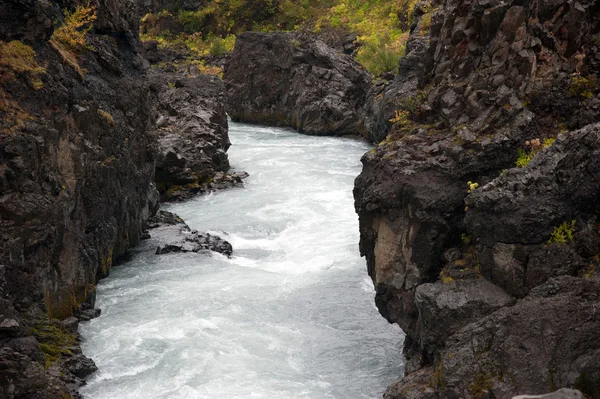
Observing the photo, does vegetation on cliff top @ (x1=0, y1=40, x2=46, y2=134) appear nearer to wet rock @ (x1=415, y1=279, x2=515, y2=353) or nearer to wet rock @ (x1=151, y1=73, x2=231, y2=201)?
wet rock @ (x1=415, y1=279, x2=515, y2=353)

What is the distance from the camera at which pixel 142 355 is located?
1519 centimetres

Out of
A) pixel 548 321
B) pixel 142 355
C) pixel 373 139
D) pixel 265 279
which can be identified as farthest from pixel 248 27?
pixel 548 321

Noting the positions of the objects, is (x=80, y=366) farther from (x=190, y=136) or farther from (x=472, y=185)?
(x=190, y=136)

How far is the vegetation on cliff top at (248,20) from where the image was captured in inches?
2409

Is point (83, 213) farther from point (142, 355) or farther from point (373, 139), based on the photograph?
point (373, 139)

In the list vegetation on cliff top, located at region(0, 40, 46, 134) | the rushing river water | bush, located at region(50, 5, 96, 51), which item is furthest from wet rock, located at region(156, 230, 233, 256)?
vegetation on cliff top, located at region(0, 40, 46, 134)

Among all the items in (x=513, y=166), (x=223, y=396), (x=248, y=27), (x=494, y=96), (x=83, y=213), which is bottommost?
(x=223, y=396)

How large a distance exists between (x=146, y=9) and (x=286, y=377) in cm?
6256

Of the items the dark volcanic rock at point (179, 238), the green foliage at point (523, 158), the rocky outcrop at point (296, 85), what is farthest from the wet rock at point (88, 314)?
the rocky outcrop at point (296, 85)

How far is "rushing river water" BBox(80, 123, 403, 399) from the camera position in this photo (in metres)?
14.2

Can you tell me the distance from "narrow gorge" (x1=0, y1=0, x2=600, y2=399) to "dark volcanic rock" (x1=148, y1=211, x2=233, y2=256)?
4.4 inches

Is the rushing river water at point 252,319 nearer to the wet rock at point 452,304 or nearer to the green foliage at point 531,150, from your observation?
the wet rock at point 452,304

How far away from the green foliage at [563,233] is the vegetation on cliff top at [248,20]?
49.7 meters

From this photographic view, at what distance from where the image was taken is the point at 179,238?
23.1m
